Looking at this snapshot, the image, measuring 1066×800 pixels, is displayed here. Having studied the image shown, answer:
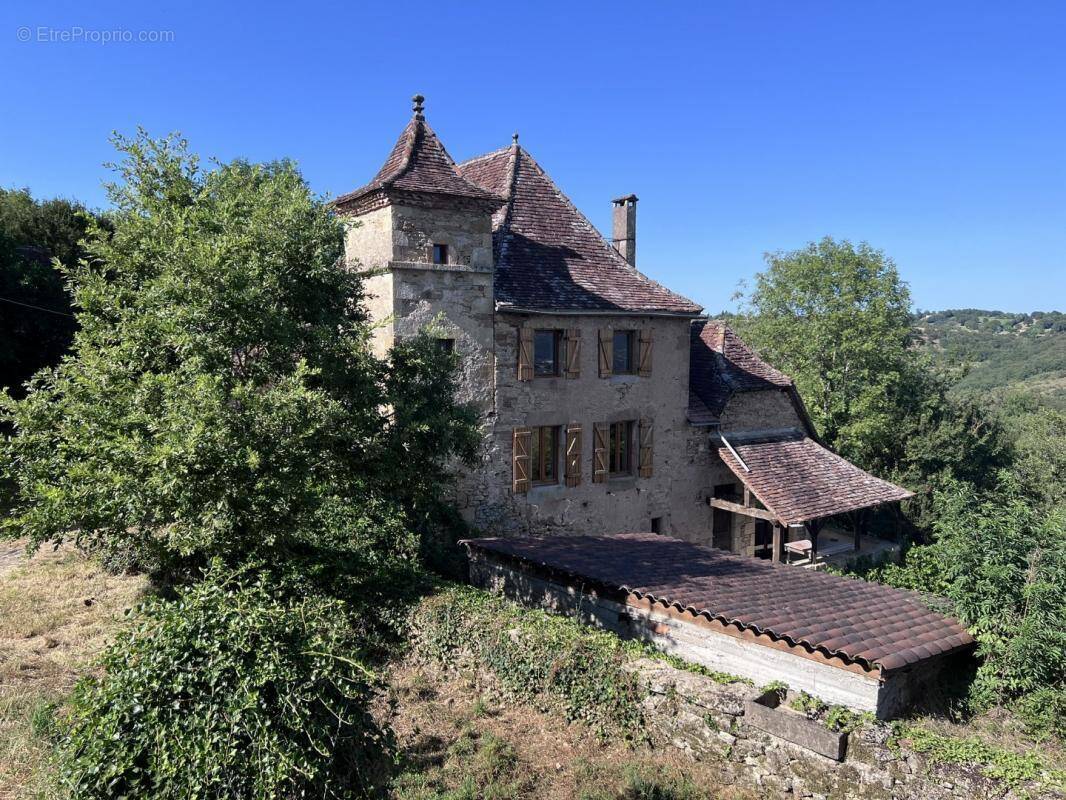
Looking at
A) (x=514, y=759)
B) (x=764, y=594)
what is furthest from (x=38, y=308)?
(x=764, y=594)

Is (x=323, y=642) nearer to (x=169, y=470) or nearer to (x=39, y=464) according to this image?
(x=169, y=470)

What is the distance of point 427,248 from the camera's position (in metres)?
14.4

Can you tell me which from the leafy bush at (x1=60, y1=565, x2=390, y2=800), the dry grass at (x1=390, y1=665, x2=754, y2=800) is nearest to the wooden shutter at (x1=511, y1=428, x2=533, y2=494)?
the dry grass at (x1=390, y1=665, x2=754, y2=800)

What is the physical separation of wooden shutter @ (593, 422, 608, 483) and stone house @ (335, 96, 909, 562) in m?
0.05

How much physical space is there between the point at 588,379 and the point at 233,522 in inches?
388

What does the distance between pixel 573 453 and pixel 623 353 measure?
291 cm

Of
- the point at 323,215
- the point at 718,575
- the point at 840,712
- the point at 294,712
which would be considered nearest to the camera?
the point at 294,712

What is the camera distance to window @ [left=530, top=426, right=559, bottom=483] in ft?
53.6

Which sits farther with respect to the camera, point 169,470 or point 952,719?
point 952,719

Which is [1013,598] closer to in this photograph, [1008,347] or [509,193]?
[509,193]

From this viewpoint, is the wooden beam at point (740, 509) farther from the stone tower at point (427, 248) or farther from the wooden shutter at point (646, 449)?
the stone tower at point (427, 248)

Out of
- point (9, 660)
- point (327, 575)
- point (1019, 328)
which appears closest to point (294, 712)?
point (327, 575)

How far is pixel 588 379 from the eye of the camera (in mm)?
16844

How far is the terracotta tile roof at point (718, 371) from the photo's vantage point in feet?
62.8
